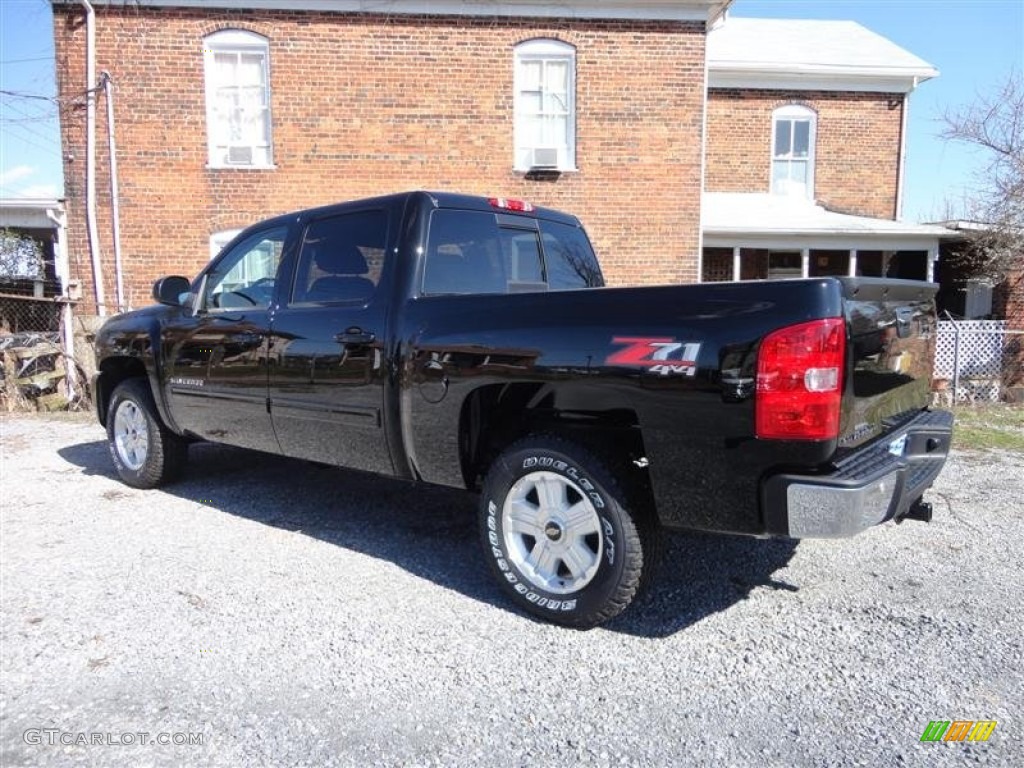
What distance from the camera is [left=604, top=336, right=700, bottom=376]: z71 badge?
9.22 feet

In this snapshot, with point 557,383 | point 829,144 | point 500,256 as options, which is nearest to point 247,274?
point 500,256

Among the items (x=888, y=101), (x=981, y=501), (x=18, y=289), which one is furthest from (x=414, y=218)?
(x=888, y=101)

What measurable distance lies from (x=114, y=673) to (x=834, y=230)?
45.5ft

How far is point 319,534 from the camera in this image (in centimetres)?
471

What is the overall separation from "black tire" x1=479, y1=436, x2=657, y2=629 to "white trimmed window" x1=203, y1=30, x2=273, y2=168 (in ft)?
32.4

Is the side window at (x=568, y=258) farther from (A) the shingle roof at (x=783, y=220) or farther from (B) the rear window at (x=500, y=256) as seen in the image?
(A) the shingle roof at (x=783, y=220)

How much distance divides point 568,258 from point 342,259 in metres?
1.43

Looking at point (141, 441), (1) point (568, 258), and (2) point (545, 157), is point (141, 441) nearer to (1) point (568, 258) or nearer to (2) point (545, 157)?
(1) point (568, 258)

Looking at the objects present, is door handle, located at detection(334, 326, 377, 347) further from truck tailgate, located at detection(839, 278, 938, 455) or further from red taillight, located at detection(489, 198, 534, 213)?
truck tailgate, located at detection(839, 278, 938, 455)

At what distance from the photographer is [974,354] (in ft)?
38.3

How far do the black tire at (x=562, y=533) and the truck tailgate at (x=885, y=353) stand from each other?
3.10 ft

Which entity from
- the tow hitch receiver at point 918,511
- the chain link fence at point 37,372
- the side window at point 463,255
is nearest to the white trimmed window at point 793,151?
the side window at point 463,255

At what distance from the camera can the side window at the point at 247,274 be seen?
466cm

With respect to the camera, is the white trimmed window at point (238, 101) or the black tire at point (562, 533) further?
the white trimmed window at point (238, 101)
